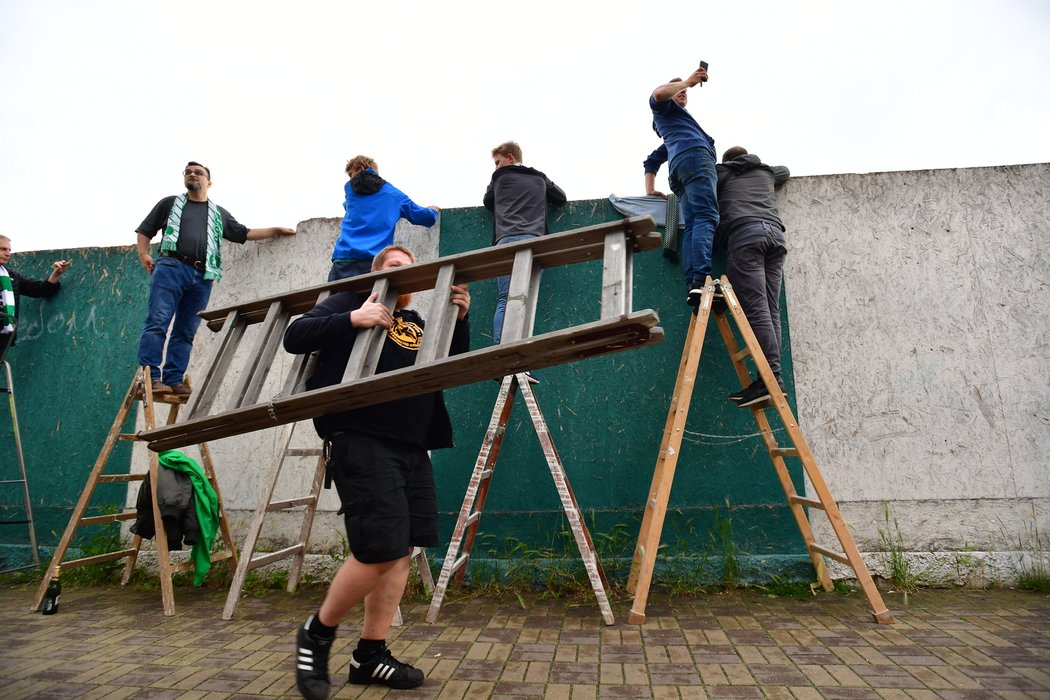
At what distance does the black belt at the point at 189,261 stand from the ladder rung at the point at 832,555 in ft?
15.3

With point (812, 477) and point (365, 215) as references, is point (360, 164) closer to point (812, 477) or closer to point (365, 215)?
point (365, 215)

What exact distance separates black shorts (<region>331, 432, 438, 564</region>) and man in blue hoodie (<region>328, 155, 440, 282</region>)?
1.97m

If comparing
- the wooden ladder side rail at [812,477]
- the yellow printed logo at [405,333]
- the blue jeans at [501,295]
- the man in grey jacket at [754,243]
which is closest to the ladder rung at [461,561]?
the blue jeans at [501,295]

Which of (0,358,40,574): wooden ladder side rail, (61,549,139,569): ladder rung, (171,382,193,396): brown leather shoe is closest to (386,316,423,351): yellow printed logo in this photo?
(171,382,193,396): brown leather shoe

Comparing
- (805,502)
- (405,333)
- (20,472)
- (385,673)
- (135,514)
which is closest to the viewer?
(385,673)

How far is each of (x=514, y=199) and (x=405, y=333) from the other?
6.20ft

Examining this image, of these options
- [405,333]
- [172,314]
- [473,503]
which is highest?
[172,314]

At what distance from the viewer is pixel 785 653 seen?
2578 mm

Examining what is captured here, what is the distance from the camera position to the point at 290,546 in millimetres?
4086

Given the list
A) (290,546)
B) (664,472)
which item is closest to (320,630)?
(664,472)

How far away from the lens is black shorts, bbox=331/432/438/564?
7.30 feet

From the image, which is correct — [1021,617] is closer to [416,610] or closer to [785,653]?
[785,653]

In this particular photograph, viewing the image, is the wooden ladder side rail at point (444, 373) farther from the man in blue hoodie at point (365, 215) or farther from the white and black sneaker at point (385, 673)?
the man in blue hoodie at point (365, 215)

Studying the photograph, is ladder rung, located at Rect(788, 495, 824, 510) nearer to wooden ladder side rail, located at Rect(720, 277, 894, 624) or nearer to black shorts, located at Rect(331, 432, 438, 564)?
wooden ladder side rail, located at Rect(720, 277, 894, 624)
